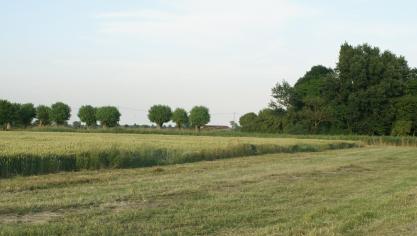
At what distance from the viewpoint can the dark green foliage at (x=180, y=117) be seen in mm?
113562

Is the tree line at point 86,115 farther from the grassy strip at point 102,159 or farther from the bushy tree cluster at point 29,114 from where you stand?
the grassy strip at point 102,159

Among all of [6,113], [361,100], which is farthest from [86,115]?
[361,100]

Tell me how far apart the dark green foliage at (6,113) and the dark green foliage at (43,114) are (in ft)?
33.2

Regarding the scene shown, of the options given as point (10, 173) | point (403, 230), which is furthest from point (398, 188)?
point (10, 173)

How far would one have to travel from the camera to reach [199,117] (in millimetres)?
113500

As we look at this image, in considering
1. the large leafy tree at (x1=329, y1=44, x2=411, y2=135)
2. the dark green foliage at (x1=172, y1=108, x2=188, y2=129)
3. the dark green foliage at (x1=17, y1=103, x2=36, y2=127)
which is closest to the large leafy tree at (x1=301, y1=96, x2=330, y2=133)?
the large leafy tree at (x1=329, y1=44, x2=411, y2=135)

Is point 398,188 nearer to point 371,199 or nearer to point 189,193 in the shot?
point 371,199

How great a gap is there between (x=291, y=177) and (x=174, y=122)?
97780 millimetres

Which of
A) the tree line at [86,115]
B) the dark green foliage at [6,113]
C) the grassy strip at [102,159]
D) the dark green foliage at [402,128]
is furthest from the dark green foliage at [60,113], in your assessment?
the grassy strip at [102,159]

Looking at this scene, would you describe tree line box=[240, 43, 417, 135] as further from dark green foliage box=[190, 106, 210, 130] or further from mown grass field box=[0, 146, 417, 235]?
mown grass field box=[0, 146, 417, 235]

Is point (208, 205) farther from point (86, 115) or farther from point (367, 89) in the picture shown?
point (86, 115)

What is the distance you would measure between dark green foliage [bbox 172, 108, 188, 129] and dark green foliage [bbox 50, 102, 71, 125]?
20.6m

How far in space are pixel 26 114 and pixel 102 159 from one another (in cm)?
8383

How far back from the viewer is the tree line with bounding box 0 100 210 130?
95875mm
